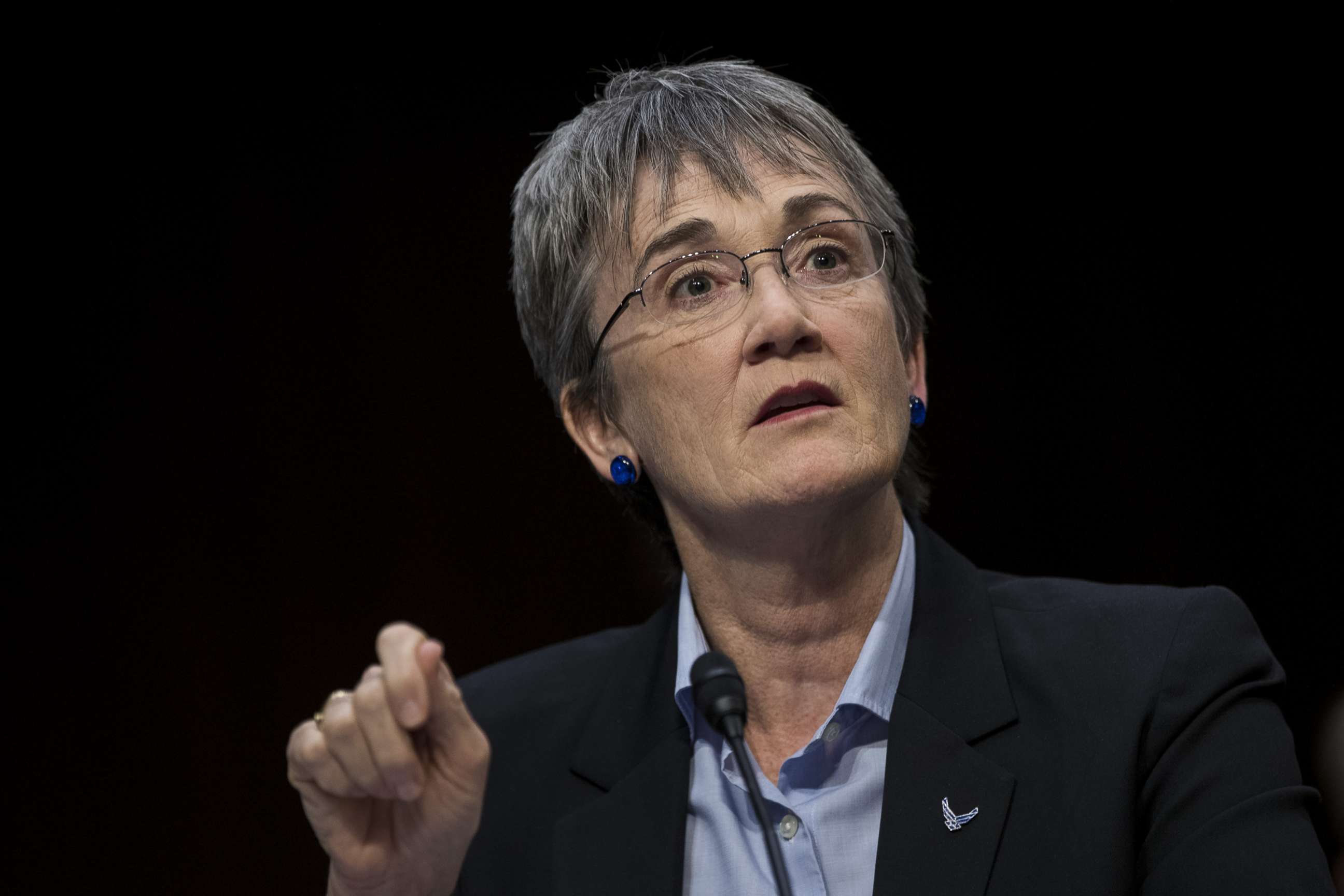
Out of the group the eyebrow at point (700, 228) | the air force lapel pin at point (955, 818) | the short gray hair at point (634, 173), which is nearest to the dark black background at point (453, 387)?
the short gray hair at point (634, 173)

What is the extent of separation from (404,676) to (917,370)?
115 centimetres

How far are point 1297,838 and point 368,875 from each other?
1085 millimetres

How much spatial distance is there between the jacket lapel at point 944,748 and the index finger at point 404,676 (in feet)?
2.21

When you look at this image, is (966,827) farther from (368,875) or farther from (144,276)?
(144,276)

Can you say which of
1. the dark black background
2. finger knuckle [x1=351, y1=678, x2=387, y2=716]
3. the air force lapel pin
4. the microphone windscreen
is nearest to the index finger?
finger knuckle [x1=351, y1=678, x2=387, y2=716]

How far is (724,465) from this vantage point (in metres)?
1.71

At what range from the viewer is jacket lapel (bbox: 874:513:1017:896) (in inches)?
61.7

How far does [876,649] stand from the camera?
5.85ft

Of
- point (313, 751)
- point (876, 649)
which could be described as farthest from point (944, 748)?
point (313, 751)

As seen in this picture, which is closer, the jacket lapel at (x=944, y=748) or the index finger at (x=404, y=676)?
the index finger at (x=404, y=676)

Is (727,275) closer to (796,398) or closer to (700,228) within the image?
(700,228)

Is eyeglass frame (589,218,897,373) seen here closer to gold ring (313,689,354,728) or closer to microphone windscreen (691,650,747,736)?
microphone windscreen (691,650,747,736)

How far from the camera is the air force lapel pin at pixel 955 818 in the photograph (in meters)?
1.59

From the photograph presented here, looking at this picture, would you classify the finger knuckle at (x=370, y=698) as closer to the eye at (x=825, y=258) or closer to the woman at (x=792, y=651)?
the woman at (x=792, y=651)
